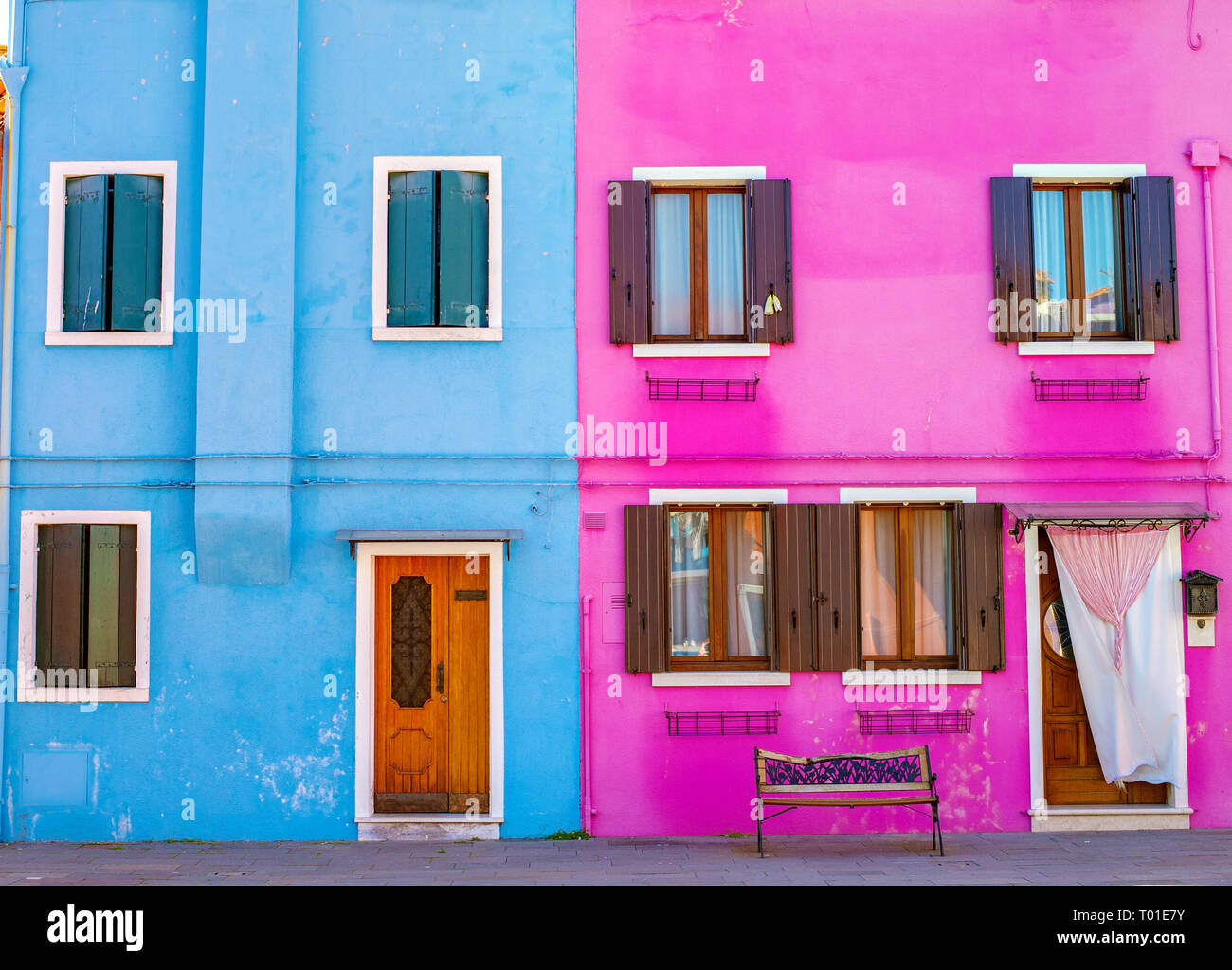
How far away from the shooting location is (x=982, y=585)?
419 inches

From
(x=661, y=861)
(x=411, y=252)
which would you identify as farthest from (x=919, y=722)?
(x=411, y=252)

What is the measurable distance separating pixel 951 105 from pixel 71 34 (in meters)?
8.19

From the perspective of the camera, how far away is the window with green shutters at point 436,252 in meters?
10.8

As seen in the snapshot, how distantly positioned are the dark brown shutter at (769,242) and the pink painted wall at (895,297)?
0.60 feet

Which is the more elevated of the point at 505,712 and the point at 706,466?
the point at 706,466

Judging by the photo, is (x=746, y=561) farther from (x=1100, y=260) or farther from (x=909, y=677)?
(x=1100, y=260)

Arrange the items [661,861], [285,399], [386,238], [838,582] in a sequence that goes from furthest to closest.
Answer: [386,238]
[838,582]
[285,399]
[661,861]

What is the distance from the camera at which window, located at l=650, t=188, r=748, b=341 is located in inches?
431

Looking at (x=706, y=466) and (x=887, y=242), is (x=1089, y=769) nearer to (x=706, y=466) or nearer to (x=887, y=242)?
(x=706, y=466)

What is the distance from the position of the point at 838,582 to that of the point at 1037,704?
2.11 m

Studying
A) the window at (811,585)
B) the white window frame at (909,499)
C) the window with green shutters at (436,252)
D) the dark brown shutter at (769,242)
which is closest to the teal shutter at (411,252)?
the window with green shutters at (436,252)

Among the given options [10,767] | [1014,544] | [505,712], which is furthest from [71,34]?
[1014,544]

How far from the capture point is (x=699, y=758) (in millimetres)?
10531

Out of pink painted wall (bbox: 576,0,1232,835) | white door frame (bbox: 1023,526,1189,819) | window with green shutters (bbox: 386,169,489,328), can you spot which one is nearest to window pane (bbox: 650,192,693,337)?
pink painted wall (bbox: 576,0,1232,835)
